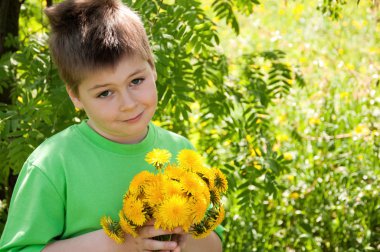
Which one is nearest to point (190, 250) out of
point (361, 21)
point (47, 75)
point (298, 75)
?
point (47, 75)

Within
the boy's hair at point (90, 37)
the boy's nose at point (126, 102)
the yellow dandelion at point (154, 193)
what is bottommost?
the yellow dandelion at point (154, 193)

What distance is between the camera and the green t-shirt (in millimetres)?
1782

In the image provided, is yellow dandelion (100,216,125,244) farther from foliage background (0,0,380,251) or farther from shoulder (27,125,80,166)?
foliage background (0,0,380,251)

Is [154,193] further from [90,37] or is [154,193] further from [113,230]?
[90,37]

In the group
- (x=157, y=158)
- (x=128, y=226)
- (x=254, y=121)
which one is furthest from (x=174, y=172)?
(x=254, y=121)

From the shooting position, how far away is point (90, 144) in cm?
192

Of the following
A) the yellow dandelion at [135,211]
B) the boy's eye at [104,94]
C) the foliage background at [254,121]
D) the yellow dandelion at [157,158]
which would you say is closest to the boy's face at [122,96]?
the boy's eye at [104,94]

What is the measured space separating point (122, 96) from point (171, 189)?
35 cm

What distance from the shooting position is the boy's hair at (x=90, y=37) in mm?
1797

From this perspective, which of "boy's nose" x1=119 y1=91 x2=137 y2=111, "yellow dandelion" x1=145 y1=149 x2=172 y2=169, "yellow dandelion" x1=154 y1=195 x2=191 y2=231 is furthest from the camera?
"boy's nose" x1=119 y1=91 x2=137 y2=111

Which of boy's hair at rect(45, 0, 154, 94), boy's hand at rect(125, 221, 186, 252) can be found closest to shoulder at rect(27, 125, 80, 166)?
boy's hair at rect(45, 0, 154, 94)

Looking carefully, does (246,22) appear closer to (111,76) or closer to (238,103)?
(238,103)

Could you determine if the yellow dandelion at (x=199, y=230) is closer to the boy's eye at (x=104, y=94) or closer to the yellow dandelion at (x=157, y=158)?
the yellow dandelion at (x=157, y=158)

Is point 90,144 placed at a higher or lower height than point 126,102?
lower
